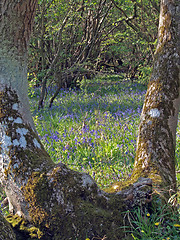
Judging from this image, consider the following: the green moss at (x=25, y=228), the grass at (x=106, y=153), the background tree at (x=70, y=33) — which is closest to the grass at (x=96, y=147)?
the grass at (x=106, y=153)

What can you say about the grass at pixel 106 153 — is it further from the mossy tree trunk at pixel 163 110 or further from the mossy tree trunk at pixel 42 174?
the mossy tree trunk at pixel 163 110

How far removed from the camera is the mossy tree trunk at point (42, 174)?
217 centimetres

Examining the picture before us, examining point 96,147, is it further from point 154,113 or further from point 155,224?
point 155,224

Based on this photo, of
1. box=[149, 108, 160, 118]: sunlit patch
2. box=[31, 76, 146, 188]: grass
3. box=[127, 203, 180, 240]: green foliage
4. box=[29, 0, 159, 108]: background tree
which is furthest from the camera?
box=[29, 0, 159, 108]: background tree

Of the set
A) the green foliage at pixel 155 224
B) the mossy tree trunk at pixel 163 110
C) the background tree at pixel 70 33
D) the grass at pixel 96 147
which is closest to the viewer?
the green foliage at pixel 155 224

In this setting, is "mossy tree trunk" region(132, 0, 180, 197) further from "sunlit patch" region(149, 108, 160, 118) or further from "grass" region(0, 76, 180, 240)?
"grass" region(0, 76, 180, 240)

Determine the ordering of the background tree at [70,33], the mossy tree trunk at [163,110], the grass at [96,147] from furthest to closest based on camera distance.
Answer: the background tree at [70,33] → the grass at [96,147] → the mossy tree trunk at [163,110]

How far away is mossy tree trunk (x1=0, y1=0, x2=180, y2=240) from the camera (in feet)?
7.13

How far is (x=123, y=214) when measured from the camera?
2320mm

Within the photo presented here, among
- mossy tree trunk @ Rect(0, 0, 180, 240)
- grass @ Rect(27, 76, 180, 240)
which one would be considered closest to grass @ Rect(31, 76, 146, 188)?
grass @ Rect(27, 76, 180, 240)

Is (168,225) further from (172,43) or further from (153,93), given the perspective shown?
(172,43)

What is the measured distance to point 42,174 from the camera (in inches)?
89.5

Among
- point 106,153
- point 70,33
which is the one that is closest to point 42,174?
point 106,153

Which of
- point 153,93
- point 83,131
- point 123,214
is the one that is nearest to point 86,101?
point 83,131
